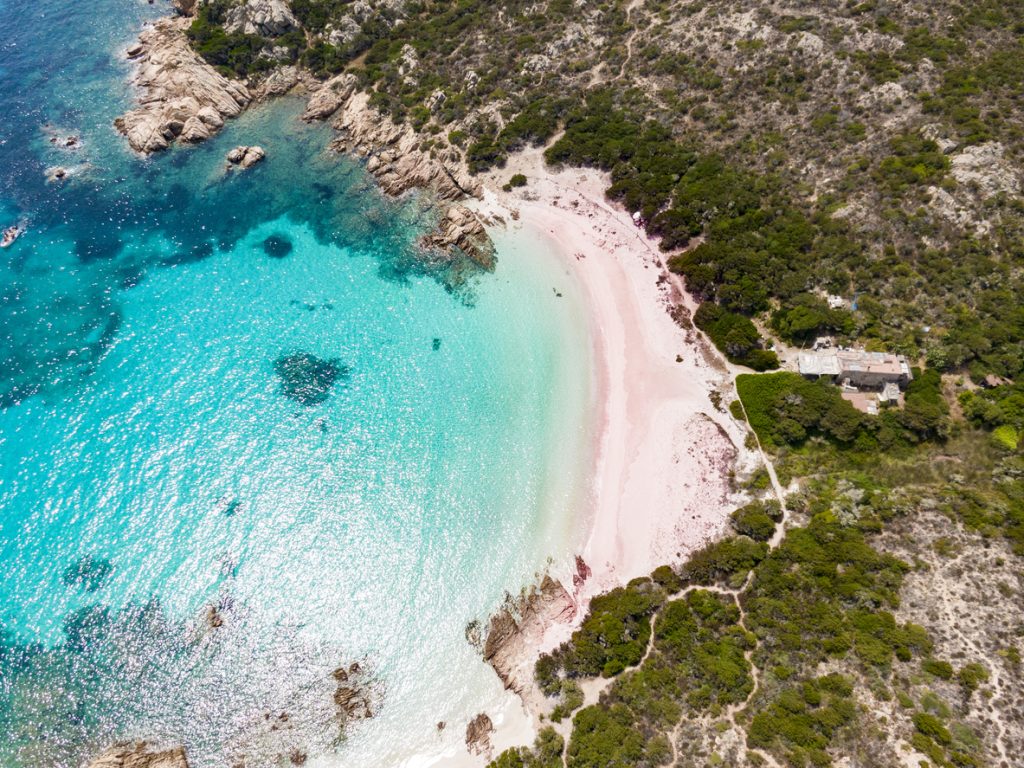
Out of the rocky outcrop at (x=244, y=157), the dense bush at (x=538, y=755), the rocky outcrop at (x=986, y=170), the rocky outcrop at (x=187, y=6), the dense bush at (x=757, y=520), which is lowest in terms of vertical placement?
the dense bush at (x=538, y=755)

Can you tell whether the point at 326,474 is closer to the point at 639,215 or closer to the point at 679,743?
the point at 679,743

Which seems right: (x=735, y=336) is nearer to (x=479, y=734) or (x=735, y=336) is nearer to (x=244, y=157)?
(x=479, y=734)

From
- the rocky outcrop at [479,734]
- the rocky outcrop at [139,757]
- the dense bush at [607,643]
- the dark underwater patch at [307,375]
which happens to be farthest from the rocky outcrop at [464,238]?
the rocky outcrop at [139,757]

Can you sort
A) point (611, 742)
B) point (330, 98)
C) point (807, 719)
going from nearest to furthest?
1. point (807, 719)
2. point (611, 742)
3. point (330, 98)

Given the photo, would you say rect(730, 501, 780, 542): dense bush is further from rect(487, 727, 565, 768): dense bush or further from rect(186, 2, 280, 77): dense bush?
rect(186, 2, 280, 77): dense bush

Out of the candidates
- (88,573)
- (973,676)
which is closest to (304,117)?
(88,573)

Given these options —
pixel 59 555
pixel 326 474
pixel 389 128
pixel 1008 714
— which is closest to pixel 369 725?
pixel 326 474

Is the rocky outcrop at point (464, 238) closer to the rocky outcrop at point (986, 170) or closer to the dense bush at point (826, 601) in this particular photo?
the dense bush at point (826, 601)
